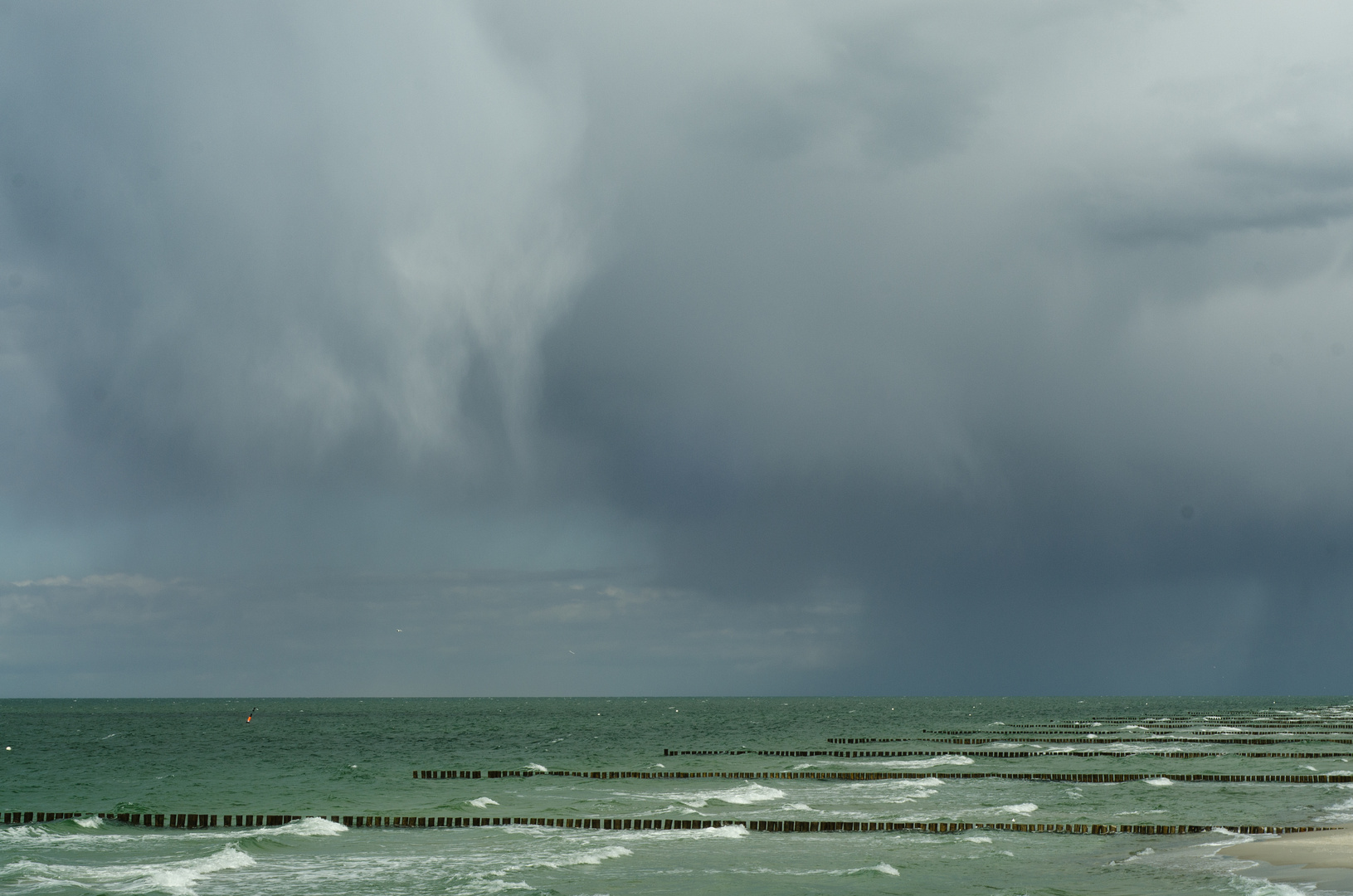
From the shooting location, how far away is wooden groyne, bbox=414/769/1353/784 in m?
66.7

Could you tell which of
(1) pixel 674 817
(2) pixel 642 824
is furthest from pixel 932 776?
(2) pixel 642 824

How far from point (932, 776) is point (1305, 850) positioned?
3370 centimetres

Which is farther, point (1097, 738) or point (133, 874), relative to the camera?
point (1097, 738)

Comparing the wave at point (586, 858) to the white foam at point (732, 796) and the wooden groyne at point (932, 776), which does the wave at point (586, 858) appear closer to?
the white foam at point (732, 796)

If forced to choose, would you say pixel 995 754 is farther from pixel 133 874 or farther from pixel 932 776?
pixel 133 874

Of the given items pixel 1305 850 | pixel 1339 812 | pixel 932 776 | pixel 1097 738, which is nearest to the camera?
pixel 1305 850

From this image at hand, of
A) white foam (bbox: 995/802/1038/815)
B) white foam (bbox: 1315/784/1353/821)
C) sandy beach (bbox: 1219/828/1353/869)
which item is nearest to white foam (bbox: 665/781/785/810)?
white foam (bbox: 995/802/1038/815)

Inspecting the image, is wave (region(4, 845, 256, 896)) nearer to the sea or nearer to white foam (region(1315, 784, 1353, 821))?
the sea

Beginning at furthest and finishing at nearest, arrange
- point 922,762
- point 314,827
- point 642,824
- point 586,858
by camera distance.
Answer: point 922,762 → point 642,824 → point 314,827 → point 586,858

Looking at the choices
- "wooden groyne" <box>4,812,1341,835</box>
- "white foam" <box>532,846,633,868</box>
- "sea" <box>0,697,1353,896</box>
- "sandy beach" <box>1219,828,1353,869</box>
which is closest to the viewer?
"sea" <box>0,697,1353,896</box>

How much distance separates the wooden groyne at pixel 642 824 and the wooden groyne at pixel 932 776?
2221 cm

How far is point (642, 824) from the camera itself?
156ft

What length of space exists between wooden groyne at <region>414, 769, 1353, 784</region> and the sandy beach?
84.8 feet

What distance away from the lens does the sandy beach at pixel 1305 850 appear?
35375 mm
